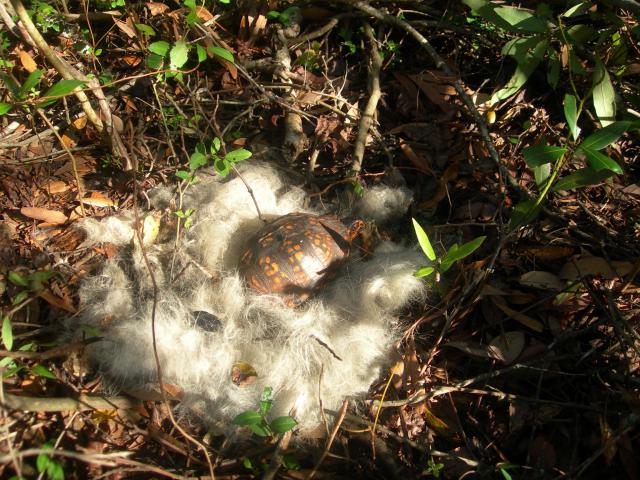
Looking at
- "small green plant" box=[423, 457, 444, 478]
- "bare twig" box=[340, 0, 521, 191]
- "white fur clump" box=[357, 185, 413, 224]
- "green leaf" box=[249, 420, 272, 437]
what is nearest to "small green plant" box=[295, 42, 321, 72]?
"bare twig" box=[340, 0, 521, 191]

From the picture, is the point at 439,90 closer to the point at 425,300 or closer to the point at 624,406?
the point at 425,300

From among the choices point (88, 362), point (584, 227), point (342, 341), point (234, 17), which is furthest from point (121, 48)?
point (584, 227)

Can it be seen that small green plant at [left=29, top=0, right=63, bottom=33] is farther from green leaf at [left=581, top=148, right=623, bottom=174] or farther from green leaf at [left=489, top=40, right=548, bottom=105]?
green leaf at [left=581, top=148, right=623, bottom=174]

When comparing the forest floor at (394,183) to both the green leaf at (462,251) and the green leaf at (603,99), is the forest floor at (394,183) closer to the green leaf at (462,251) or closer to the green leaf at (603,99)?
the green leaf at (603,99)

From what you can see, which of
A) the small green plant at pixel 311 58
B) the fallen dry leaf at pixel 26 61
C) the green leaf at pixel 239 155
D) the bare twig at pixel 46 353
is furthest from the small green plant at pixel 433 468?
the fallen dry leaf at pixel 26 61

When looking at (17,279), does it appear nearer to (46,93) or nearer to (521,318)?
(46,93)

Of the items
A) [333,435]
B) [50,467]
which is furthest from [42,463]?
[333,435]
